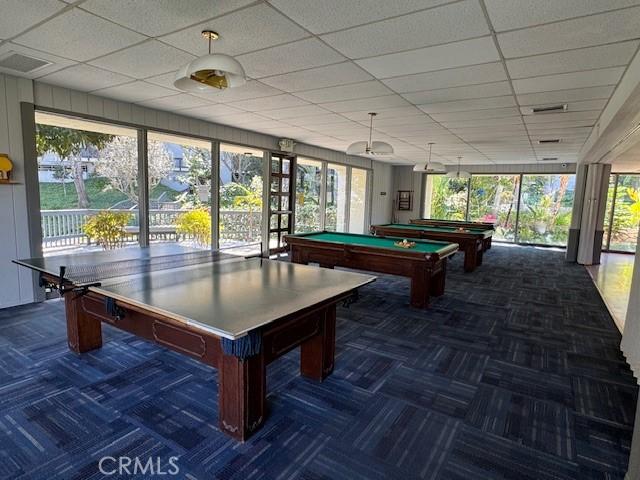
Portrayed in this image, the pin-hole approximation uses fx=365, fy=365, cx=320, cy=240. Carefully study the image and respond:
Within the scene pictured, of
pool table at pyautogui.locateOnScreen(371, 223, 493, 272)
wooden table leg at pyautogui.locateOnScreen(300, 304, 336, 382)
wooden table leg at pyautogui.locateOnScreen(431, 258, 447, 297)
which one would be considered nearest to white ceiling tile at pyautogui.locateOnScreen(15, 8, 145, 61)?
wooden table leg at pyautogui.locateOnScreen(300, 304, 336, 382)

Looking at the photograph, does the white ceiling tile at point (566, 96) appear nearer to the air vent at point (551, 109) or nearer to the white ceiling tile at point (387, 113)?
the air vent at point (551, 109)

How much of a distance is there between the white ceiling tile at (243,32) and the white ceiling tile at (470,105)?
2450 mm

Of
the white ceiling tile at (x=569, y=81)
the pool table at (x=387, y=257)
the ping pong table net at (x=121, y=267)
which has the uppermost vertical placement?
the white ceiling tile at (x=569, y=81)

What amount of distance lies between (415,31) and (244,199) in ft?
20.0

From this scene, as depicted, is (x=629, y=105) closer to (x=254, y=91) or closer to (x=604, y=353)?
(x=604, y=353)

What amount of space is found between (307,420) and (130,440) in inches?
40.8

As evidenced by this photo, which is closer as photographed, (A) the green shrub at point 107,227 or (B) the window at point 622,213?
(A) the green shrub at point 107,227

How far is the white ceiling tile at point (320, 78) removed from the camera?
3.43m

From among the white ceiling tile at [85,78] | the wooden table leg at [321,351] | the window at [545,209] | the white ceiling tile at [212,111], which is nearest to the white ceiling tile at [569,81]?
the wooden table leg at [321,351]

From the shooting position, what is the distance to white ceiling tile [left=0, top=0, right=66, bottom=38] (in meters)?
2.38

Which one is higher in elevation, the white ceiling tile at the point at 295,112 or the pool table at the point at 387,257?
the white ceiling tile at the point at 295,112

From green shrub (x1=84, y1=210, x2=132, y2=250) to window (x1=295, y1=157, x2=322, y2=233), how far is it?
423cm

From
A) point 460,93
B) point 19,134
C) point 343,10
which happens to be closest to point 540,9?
point 343,10

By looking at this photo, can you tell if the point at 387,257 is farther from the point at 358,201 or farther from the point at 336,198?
the point at 358,201
